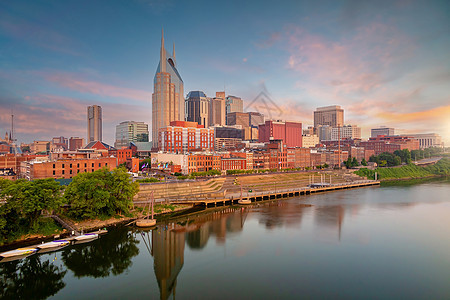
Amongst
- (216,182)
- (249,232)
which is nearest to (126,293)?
(249,232)

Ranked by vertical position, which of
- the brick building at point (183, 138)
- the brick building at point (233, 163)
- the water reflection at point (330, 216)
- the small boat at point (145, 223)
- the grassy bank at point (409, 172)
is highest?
the brick building at point (183, 138)

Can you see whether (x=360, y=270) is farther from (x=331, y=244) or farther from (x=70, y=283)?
(x=70, y=283)

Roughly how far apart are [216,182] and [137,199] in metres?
27.2

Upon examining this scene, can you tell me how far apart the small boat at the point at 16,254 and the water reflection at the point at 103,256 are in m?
3.90

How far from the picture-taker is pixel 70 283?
3241cm

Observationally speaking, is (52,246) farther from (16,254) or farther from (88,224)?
(88,224)

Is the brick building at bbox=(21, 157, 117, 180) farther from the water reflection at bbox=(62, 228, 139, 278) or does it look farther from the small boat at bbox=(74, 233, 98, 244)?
the water reflection at bbox=(62, 228, 139, 278)

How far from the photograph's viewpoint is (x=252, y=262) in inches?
1465

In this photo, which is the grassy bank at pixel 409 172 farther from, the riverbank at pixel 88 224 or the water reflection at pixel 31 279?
the water reflection at pixel 31 279

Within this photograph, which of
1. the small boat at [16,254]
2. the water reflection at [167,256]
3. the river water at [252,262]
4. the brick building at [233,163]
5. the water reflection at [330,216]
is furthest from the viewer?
the brick building at [233,163]

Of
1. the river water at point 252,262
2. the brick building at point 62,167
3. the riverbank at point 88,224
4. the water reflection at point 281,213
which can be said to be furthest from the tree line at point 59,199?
the water reflection at point 281,213

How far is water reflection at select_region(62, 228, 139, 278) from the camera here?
35656mm

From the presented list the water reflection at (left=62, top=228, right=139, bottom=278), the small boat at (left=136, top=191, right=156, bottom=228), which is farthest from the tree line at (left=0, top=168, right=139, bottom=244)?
the water reflection at (left=62, top=228, right=139, bottom=278)

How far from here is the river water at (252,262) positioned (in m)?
30.6
